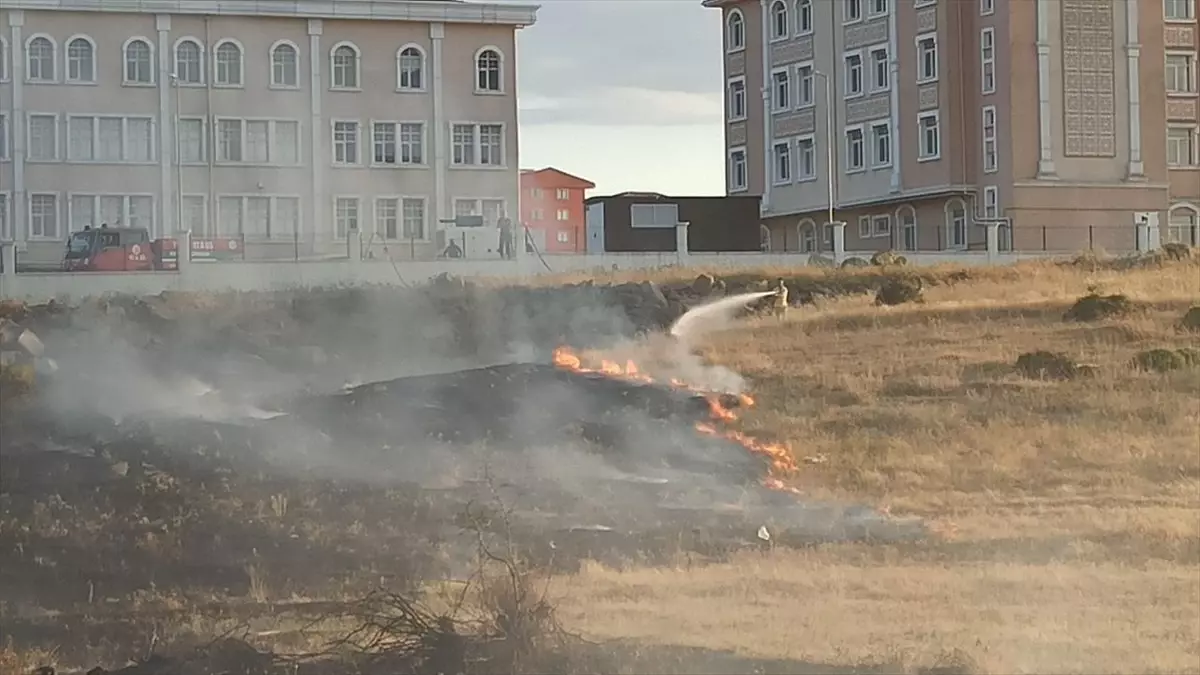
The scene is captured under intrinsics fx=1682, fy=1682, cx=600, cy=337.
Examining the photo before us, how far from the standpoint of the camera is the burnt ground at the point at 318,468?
6.09 m

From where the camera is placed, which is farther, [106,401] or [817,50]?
[817,50]

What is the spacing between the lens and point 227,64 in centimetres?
596

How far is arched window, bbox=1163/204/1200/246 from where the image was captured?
7.38m

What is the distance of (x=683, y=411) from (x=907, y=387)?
95 cm

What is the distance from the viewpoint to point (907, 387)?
689 cm

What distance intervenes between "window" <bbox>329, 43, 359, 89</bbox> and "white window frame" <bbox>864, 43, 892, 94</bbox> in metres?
2.35

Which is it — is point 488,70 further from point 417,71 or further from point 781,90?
point 781,90

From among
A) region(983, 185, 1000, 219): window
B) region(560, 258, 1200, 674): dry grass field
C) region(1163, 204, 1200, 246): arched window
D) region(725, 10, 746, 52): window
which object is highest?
region(725, 10, 746, 52): window

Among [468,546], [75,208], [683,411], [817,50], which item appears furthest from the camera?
[817,50]

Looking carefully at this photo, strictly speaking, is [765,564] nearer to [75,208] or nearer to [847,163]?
[847,163]

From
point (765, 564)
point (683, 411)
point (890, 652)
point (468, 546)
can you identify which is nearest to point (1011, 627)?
point (890, 652)

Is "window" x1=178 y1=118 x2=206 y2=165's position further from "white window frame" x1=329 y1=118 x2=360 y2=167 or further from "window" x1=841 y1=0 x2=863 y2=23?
"window" x1=841 y1=0 x2=863 y2=23

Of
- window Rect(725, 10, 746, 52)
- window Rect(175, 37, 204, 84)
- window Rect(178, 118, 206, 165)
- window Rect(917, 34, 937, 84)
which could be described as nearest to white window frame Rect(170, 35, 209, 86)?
window Rect(175, 37, 204, 84)

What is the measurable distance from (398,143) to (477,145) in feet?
0.95
